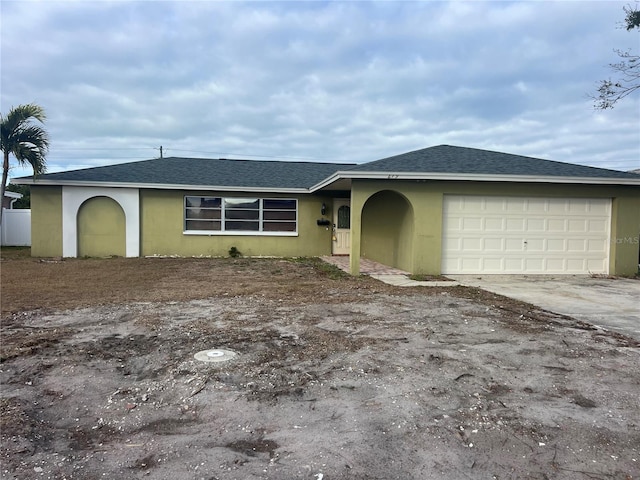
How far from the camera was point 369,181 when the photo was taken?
10695 mm

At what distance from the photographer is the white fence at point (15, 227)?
65.8ft

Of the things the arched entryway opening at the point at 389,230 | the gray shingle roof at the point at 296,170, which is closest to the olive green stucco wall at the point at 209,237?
the gray shingle roof at the point at 296,170

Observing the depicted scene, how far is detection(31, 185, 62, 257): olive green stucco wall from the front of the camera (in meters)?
14.6

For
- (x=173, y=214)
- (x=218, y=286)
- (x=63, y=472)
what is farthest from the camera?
(x=173, y=214)

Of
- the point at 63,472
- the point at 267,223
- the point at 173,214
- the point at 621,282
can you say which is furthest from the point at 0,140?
the point at 621,282

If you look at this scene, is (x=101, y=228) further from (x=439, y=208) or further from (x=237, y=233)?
(x=439, y=208)

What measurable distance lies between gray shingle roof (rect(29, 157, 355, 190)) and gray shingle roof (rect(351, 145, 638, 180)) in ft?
17.4

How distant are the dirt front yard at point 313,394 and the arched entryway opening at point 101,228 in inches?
332

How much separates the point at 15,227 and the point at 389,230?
17082 mm

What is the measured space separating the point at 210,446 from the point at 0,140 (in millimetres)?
15134

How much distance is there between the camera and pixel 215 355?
4473 mm

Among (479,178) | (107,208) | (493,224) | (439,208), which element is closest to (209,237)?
(107,208)

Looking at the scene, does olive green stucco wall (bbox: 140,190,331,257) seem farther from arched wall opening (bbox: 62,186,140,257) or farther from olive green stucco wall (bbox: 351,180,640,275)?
olive green stucco wall (bbox: 351,180,640,275)

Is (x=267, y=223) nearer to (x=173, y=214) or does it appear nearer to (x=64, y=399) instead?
(x=173, y=214)
